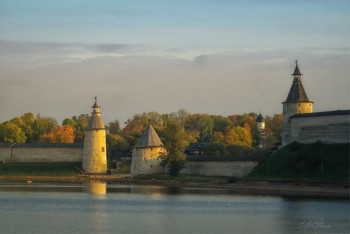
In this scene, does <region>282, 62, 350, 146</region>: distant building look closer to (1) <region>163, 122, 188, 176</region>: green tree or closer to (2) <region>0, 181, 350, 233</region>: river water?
(1) <region>163, 122, 188, 176</region>: green tree

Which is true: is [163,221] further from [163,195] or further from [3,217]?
[163,195]

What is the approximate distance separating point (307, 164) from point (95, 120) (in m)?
25.8

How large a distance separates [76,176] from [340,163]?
27318mm

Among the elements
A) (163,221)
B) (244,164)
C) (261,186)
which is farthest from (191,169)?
(163,221)

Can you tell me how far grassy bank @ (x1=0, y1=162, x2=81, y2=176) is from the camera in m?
60.4

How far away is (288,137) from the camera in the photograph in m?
50.2

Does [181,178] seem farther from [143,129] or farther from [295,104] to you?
[143,129]

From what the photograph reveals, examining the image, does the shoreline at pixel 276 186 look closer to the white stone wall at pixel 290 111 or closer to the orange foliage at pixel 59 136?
the white stone wall at pixel 290 111

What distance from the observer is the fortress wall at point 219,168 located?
49.1 meters

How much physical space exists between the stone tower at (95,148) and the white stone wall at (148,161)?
7.13 metres

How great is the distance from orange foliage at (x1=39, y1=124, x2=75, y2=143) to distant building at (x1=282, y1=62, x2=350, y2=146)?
33.2 m

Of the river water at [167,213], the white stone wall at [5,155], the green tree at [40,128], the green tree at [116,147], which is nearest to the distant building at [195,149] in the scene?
the green tree at [116,147]

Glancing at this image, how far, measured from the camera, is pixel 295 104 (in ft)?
167

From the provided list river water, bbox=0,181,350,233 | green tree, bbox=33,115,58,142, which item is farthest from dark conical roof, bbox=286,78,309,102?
green tree, bbox=33,115,58,142
